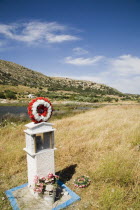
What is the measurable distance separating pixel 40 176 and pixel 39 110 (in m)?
1.71

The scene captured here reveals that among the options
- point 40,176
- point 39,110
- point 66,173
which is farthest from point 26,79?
point 40,176

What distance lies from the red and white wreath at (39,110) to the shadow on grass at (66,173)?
218 cm

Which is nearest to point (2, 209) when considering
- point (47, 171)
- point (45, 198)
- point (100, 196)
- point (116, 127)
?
point (45, 198)

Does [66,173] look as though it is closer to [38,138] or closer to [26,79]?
[38,138]

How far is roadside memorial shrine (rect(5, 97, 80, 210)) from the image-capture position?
12.1ft

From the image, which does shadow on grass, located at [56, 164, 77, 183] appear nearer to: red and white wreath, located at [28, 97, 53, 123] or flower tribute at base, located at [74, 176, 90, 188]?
flower tribute at base, located at [74, 176, 90, 188]

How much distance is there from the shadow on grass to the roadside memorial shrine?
1.95 feet

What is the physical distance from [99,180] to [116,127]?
18.4 ft

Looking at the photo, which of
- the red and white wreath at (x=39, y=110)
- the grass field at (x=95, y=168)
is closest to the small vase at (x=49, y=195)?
the grass field at (x=95, y=168)

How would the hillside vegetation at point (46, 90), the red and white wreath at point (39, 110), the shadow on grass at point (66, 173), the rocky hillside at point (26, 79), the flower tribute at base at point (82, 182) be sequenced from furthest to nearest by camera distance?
1. the rocky hillside at point (26, 79)
2. the hillside vegetation at point (46, 90)
3. the shadow on grass at point (66, 173)
4. the flower tribute at base at point (82, 182)
5. the red and white wreath at point (39, 110)

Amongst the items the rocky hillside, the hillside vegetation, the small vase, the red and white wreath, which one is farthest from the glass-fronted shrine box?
the rocky hillside

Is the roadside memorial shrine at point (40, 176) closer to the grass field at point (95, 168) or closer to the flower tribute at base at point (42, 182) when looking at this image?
the flower tribute at base at point (42, 182)

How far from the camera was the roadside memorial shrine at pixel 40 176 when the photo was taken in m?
3.70

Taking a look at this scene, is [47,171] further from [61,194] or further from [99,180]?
[99,180]
